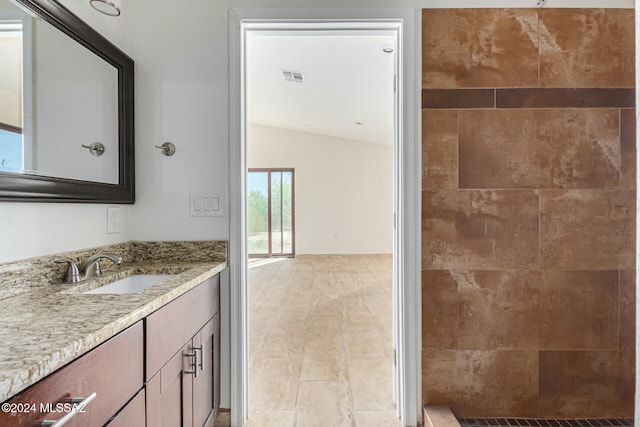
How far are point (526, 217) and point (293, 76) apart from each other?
3.92m

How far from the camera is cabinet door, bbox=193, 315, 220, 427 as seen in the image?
4.79 ft

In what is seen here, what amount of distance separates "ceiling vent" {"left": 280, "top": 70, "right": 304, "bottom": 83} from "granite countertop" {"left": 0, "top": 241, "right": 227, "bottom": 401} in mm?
3948

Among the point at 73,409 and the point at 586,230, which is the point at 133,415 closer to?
the point at 73,409

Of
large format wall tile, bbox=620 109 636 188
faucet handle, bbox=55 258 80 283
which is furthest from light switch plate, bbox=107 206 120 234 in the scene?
large format wall tile, bbox=620 109 636 188

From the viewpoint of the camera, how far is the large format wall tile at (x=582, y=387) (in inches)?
70.4

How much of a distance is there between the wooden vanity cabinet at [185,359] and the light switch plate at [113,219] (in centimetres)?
53

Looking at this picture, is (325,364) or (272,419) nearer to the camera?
(272,419)

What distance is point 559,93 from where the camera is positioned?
1.78 metres

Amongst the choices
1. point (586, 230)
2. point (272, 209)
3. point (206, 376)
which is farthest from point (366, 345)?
point (272, 209)

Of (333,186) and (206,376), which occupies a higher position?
(333,186)

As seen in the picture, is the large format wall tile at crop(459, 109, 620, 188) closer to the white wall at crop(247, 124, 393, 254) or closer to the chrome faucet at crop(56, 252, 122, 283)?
the chrome faucet at crop(56, 252, 122, 283)

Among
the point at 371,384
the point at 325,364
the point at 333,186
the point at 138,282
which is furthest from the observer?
the point at 333,186

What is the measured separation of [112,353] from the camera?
2.86 ft

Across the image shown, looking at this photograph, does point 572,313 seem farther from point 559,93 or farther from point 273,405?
point 273,405
